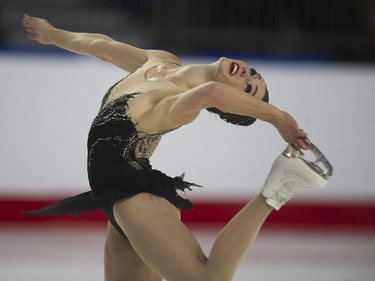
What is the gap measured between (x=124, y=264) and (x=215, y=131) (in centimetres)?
183

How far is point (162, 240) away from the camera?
2.45m

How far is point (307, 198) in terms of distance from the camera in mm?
→ 4027

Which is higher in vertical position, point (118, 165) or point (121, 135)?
point (121, 135)

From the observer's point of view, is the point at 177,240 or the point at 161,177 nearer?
the point at 177,240

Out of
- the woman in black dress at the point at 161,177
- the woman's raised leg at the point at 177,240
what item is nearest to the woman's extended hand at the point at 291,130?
the woman in black dress at the point at 161,177

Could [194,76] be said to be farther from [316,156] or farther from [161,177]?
[316,156]

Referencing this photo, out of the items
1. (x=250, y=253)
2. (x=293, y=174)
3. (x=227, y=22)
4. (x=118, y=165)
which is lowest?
(x=250, y=253)

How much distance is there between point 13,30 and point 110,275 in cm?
355

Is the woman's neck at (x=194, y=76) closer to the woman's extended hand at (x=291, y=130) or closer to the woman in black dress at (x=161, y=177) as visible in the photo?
the woman in black dress at (x=161, y=177)

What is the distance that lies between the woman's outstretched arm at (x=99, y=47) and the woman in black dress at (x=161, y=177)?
192 mm

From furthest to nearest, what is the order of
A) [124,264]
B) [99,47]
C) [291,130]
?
[99,47] → [124,264] → [291,130]

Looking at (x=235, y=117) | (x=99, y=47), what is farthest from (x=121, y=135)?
(x=99, y=47)

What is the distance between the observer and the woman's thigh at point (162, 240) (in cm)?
245

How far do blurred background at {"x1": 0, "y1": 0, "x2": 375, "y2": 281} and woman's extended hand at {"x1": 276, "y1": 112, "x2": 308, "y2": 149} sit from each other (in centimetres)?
89
